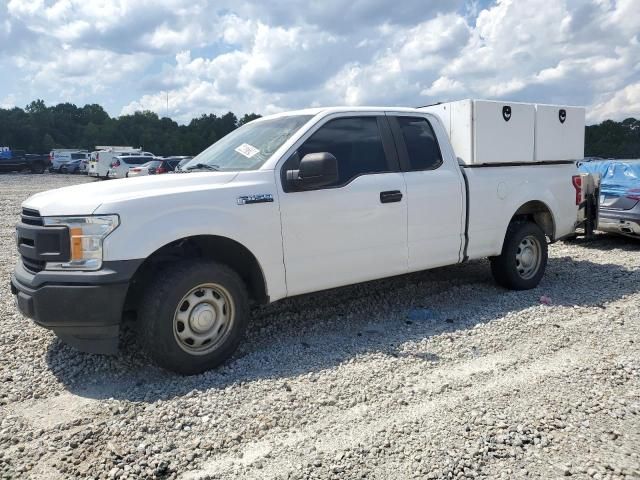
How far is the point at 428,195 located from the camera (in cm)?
521

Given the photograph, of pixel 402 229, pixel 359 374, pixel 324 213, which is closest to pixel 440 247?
pixel 402 229

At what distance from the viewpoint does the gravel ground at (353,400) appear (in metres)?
2.94

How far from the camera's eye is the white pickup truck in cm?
369

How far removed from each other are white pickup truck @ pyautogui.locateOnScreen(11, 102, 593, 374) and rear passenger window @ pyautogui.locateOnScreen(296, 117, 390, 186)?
0.01 m

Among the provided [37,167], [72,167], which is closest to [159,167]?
[72,167]

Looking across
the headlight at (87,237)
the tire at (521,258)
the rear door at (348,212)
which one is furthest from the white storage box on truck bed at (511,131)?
the headlight at (87,237)

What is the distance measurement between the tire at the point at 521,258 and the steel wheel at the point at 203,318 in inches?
135

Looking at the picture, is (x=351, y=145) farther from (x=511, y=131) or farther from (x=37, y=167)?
(x=37, y=167)

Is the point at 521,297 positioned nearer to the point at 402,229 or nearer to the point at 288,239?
the point at 402,229

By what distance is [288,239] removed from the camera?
14.4ft

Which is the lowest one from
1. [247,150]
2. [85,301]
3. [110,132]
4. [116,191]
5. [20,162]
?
[85,301]

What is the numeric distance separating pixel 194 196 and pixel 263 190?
56cm

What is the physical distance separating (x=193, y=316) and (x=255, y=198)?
1007 mm

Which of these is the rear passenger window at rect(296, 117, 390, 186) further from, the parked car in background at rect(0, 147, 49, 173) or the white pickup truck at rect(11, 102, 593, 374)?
the parked car in background at rect(0, 147, 49, 173)
